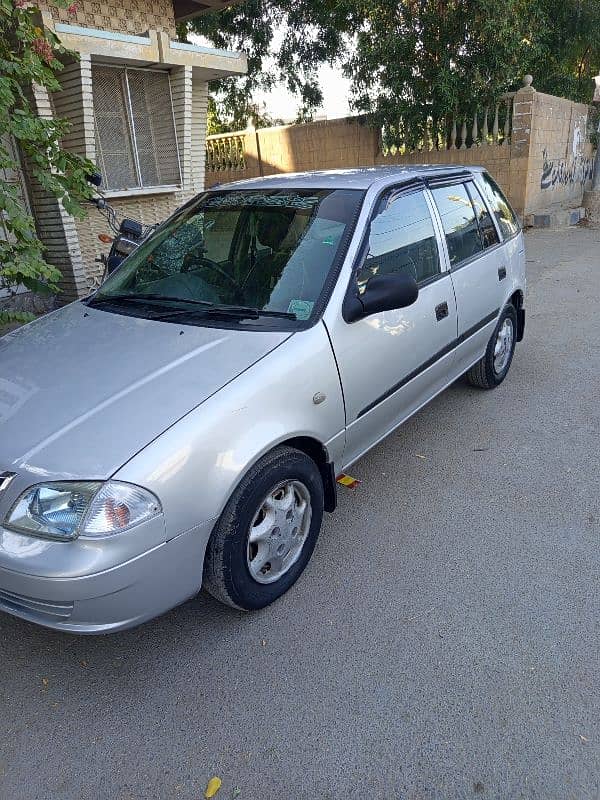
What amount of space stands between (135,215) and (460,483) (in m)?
6.69

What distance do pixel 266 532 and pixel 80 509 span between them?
0.82 m

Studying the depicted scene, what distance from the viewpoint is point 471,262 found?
13.1 feet

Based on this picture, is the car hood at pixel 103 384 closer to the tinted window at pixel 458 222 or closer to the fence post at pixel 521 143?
the tinted window at pixel 458 222

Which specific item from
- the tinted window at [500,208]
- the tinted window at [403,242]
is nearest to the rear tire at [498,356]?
the tinted window at [500,208]

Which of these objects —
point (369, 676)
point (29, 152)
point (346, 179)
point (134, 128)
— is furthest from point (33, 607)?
point (134, 128)

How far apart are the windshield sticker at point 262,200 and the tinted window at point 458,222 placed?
0.98m

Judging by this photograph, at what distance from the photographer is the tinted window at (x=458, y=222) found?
3768mm

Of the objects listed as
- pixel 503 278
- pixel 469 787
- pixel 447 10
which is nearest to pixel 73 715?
pixel 469 787

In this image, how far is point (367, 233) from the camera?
3.05 metres

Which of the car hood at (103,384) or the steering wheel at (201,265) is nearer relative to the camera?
the car hood at (103,384)

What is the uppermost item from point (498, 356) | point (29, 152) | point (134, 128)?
point (134, 128)

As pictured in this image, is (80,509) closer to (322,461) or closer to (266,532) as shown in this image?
(266,532)

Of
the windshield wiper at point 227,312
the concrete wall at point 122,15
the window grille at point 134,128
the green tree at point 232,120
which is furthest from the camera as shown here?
the green tree at point 232,120

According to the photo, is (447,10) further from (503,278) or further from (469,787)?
(469,787)
